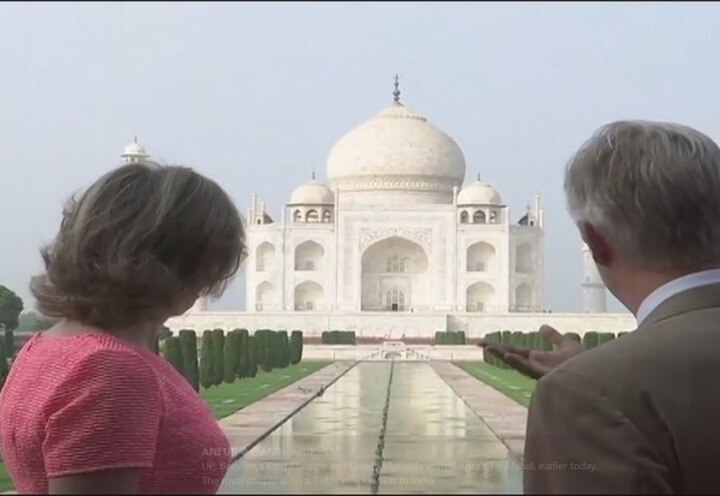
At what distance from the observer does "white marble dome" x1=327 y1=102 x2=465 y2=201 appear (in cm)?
2561

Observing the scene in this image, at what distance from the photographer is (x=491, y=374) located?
11.9 meters

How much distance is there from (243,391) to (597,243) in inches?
317

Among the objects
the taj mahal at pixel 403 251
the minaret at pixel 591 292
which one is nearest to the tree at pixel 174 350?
the taj mahal at pixel 403 251

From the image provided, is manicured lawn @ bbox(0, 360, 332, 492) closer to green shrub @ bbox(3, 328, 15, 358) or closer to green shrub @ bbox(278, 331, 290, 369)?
green shrub @ bbox(278, 331, 290, 369)

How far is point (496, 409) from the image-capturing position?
21.3ft

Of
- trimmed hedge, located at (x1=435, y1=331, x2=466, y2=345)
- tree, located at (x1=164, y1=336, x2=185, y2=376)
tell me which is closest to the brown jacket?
tree, located at (x1=164, y1=336, x2=185, y2=376)

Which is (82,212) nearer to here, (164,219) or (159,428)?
(164,219)

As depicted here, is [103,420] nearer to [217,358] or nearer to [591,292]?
[217,358]

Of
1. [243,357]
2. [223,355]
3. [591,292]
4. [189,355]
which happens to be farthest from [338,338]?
[189,355]

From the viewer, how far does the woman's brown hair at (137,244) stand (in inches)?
42.5

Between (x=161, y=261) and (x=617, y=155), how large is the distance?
440mm

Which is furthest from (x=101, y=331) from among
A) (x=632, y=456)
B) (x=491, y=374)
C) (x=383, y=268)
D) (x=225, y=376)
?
(x=383, y=268)

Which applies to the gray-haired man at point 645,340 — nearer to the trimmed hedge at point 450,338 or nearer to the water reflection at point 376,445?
the water reflection at point 376,445

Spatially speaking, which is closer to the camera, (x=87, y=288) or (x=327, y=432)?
(x=87, y=288)
